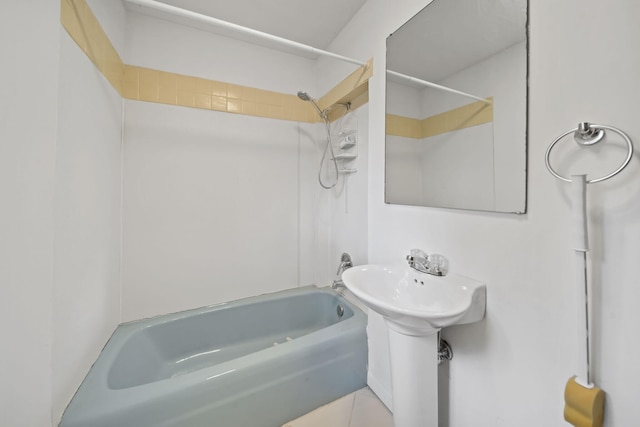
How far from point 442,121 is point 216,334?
200 centimetres

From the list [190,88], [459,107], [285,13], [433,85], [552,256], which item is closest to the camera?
[552,256]

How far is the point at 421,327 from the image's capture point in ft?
2.65

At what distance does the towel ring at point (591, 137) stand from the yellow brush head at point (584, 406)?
19.9 inches

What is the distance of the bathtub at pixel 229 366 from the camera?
971mm

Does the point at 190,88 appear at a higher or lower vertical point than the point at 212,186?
higher

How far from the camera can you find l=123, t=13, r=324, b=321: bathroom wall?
63.1 inches

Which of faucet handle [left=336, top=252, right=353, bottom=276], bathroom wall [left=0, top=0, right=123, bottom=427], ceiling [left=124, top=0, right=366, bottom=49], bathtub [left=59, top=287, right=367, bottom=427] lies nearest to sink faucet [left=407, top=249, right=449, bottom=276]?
bathtub [left=59, top=287, right=367, bottom=427]

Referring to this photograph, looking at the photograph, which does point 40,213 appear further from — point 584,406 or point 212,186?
point 584,406

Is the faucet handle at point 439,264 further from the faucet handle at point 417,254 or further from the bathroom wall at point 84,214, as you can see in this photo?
the bathroom wall at point 84,214

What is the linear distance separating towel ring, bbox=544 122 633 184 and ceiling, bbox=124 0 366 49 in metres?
1.45

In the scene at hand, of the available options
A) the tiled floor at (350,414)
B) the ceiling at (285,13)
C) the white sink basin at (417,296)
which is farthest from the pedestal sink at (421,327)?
the ceiling at (285,13)

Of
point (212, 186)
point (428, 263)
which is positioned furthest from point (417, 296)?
point (212, 186)

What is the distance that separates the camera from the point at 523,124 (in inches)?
28.4

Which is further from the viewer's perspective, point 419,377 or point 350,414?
point 350,414
